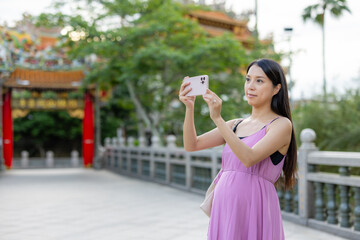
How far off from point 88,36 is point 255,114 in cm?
1087

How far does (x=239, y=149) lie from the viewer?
177cm

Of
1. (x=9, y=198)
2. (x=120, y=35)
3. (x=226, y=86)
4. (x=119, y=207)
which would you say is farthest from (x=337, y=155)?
(x=120, y=35)

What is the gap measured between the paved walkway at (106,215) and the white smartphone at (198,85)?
110 inches

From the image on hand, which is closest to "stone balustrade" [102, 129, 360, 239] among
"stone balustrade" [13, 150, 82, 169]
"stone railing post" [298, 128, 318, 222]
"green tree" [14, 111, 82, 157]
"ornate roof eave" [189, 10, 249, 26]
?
"stone railing post" [298, 128, 318, 222]

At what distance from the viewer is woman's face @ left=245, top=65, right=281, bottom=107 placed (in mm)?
1978

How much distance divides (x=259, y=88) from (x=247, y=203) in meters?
0.55

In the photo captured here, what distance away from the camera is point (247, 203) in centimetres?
191

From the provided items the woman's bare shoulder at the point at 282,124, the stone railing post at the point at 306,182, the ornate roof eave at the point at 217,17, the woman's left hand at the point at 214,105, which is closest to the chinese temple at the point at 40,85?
the ornate roof eave at the point at 217,17

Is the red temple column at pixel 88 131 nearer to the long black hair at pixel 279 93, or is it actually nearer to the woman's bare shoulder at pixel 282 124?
the long black hair at pixel 279 93

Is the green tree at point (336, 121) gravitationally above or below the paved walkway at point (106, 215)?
above

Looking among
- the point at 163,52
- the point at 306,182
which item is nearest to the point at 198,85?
the point at 306,182

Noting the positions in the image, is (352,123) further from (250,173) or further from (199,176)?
(250,173)

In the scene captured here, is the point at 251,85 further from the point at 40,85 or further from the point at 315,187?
the point at 40,85

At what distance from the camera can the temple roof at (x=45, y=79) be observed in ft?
51.2
